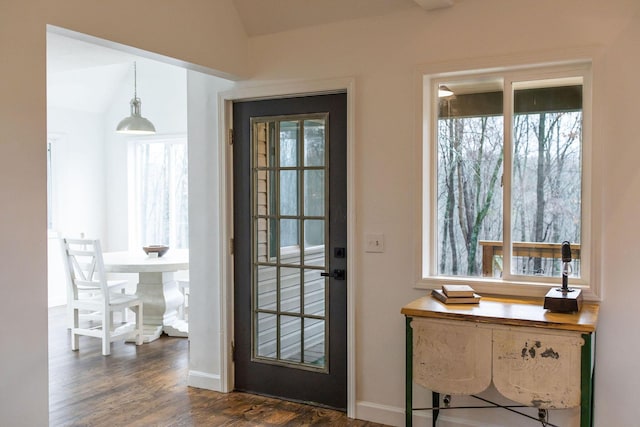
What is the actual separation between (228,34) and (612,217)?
2.45m

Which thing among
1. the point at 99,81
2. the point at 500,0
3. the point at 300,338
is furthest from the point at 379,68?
the point at 99,81

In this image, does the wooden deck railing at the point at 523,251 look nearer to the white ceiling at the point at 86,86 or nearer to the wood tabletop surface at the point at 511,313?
the wood tabletop surface at the point at 511,313

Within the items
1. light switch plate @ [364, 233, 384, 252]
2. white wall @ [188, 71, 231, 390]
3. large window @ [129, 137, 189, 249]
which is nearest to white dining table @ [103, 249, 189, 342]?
large window @ [129, 137, 189, 249]

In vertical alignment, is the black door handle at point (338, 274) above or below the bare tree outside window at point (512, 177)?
below

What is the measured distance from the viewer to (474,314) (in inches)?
101

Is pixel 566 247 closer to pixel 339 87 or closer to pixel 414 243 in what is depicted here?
pixel 414 243

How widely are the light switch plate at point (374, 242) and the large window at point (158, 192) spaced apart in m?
3.60

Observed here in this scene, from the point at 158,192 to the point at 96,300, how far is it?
2109 millimetres

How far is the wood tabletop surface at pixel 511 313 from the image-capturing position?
93.4 inches

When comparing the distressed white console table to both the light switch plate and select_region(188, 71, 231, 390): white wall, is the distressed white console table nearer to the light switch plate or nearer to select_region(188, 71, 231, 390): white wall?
the light switch plate

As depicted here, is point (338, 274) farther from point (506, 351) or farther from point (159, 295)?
point (159, 295)

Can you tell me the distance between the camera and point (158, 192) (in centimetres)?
676

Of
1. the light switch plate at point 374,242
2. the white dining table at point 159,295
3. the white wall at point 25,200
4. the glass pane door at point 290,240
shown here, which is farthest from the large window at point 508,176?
the white dining table at point 159,295

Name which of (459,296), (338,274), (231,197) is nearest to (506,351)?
(459,296)
